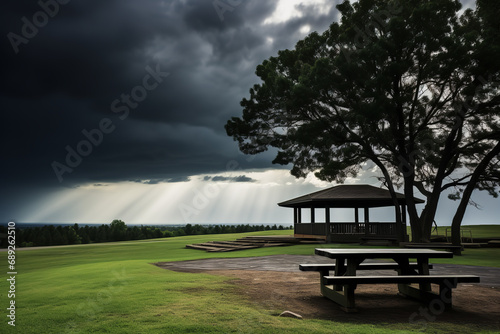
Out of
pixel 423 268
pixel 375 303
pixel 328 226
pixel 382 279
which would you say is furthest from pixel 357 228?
pixel 382 279

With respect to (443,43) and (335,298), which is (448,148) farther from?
(335,298)

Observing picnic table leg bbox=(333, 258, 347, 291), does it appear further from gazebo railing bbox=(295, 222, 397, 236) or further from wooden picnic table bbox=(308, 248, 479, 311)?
gazebo railing bbox=(295, 222, 397, 236)

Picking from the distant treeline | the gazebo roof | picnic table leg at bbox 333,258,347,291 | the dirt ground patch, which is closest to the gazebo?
the gazebo roof

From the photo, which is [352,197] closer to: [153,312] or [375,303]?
[375,303]

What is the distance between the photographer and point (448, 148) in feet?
71.2

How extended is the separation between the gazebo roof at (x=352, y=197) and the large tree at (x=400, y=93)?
1.54m

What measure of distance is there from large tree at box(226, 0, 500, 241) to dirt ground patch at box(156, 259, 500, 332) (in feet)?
45.1

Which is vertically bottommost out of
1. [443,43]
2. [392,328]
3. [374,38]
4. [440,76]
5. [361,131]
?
[392,328]

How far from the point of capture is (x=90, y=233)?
50.2 metres

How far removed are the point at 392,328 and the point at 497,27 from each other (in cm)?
2085

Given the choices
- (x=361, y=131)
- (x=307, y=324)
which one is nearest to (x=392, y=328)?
(x=307, y=324)

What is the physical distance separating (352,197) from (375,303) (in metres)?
18.8

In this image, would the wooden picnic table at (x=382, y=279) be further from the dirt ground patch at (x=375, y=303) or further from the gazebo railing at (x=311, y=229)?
the gazebo railing at (x=311, y=229)

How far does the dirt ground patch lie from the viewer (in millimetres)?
5492
